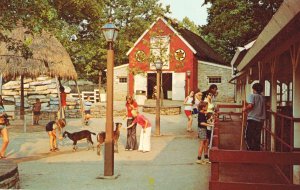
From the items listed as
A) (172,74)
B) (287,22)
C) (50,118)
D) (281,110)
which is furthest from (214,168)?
(172,74)

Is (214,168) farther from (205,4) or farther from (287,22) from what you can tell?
(205,4)

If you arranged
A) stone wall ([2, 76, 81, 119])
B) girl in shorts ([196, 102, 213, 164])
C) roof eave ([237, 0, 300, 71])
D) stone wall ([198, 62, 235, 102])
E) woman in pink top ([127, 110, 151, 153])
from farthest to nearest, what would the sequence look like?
1. stone wall ([198, 62, 235, 102])
2. stone wall ([2, 76, 81, 119])
3. woman in pink top ([127, 110, 151, 153])
4. girl in shorts ([196, 102, 213, 164])
5. roof eave ([237, 0, 300, 71])

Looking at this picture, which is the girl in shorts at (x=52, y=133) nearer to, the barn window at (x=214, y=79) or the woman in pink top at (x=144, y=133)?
the woman in pink top at (x=144, y=133)

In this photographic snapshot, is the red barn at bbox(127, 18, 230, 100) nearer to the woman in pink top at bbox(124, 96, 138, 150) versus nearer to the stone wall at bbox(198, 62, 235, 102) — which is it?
the stone wall at bbox(198, 62, 235, 102)

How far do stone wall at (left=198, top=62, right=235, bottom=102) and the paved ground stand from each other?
22536mm

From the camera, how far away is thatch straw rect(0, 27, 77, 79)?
19984 mm

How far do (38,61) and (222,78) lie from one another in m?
21.9

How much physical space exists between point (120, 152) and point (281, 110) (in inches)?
193

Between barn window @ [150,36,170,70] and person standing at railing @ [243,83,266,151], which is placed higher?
barn window @ [150,36,170,70]

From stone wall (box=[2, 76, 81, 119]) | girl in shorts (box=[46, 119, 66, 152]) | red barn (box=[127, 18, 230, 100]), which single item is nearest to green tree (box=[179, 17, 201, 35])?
red barn (box=[127, 18, 230, 100])

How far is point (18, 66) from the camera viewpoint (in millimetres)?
20078

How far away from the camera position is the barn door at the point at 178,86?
1515 inches

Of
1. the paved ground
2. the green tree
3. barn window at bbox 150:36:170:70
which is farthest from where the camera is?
the green tree

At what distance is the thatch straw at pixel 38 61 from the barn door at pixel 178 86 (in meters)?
18.0
